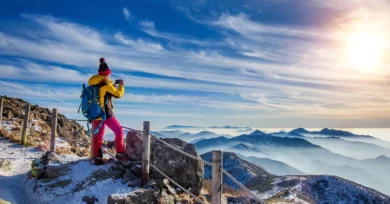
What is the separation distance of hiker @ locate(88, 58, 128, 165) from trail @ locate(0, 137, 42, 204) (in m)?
2.65

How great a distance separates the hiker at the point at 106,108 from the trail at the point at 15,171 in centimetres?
265

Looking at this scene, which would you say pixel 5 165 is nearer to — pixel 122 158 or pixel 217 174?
pixel 122 158

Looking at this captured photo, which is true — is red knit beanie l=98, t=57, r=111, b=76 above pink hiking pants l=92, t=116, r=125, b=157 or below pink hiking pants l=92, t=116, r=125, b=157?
above

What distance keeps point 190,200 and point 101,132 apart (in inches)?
148

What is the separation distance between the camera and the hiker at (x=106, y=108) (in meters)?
10.0

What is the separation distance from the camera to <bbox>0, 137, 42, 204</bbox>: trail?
998cm

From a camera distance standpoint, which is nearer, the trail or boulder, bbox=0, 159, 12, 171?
the trail

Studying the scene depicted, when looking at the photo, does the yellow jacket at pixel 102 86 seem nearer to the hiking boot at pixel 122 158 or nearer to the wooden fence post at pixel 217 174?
the hiking boot at pixel 122 158

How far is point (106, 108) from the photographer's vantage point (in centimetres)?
1021

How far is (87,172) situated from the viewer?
10500mm

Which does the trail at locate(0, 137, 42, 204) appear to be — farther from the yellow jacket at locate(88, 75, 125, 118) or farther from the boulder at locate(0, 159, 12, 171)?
the yellow jacket at locate(88, 75, 125, 118)

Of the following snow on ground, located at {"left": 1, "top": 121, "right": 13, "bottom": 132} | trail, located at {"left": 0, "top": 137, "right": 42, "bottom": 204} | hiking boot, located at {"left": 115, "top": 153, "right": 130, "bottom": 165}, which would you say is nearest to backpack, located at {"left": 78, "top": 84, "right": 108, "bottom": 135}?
hiking boot, located at {"left": 115, "top": 153, "right": 130, "bottom": 165}

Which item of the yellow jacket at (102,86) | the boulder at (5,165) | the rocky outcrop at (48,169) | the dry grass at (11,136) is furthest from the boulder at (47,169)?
the dry grass at (11,136)

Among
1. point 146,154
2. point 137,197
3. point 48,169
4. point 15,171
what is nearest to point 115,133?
point 146,154
